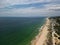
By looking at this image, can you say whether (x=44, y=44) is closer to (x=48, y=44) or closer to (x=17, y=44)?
(x=48, y=44)

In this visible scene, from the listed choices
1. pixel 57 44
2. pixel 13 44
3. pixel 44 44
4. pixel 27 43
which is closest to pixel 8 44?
pixel 13 44

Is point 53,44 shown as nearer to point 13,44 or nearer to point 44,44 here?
point 44,44

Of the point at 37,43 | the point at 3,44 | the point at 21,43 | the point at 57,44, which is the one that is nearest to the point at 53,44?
the point at 57,44

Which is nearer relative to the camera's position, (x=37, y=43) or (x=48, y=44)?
(x=48, y=44)

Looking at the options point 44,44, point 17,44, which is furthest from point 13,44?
point 44,44

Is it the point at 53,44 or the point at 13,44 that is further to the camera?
the point at 13,44

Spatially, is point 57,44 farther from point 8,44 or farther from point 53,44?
point 8,44

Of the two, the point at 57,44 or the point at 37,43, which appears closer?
the point at 57,44
